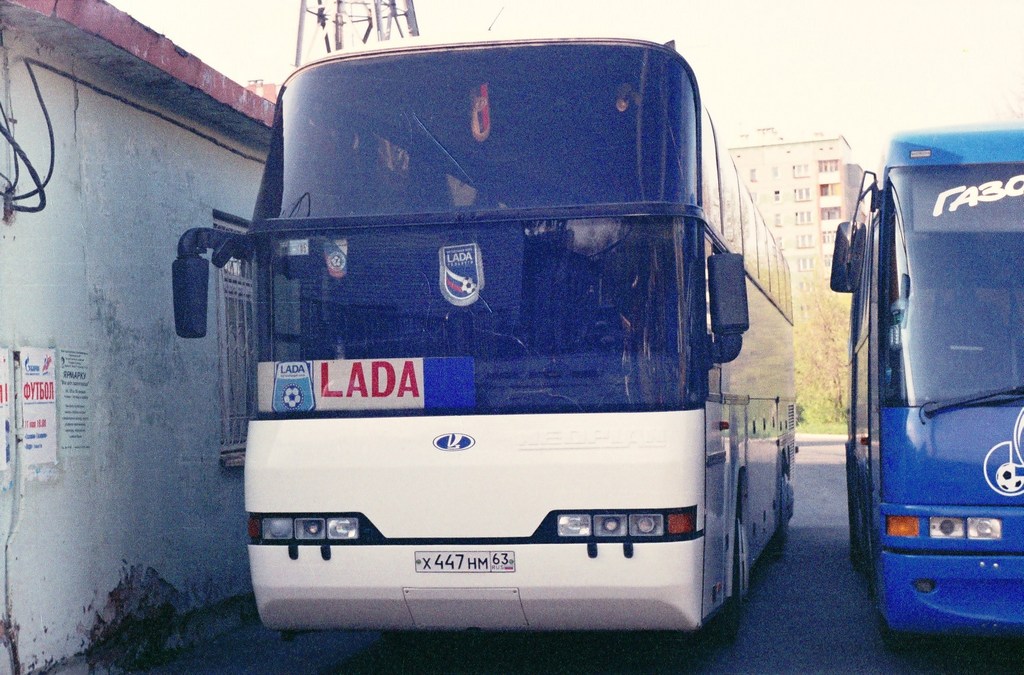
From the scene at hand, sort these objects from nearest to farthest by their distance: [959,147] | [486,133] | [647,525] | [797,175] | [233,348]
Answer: [647,525] → [486,133] → [959,147] → [233,348] → [797,175]

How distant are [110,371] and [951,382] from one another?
188 inches

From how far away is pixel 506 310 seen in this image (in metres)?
7.06

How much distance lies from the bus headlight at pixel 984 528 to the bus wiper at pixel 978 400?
1.81ft

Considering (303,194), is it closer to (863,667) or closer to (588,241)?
(588,241)

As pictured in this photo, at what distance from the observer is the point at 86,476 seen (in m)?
8.38

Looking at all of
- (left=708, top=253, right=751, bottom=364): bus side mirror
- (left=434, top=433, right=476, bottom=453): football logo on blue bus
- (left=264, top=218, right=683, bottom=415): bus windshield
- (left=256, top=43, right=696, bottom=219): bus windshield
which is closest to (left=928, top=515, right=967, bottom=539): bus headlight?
(left=708, top=253, right=751, bottom=364): bus side mirror

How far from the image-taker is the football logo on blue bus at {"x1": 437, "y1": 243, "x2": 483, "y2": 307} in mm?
7102

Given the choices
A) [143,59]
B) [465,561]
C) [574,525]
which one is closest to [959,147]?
[574,525]

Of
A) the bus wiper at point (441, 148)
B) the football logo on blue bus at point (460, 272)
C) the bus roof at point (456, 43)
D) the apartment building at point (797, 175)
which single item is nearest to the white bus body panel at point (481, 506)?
the football logo on blue bus at point (460, 272)

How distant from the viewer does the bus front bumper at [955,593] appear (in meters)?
7.14

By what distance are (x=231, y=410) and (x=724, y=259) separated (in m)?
5.18

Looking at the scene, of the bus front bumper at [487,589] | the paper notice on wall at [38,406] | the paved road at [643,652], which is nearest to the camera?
the bus front bumper at [487,589]

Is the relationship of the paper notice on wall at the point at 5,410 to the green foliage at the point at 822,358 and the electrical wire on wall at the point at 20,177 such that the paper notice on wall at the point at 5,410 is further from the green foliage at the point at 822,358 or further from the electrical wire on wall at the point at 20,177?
the green foliage at the point at 822,358

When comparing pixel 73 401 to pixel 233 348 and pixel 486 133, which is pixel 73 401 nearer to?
pixel 486 133
